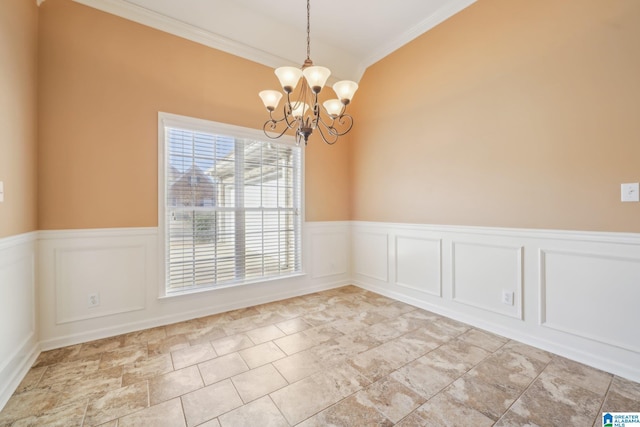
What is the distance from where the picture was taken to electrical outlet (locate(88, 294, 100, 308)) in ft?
8.18

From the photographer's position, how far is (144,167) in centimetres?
272

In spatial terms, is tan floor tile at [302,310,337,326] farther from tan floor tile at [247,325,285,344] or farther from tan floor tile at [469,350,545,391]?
tan floor tile at [469,350,545,391]

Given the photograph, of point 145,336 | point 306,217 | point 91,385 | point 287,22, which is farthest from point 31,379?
point 287,22

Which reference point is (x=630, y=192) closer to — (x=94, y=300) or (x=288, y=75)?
(x=288, y=75)

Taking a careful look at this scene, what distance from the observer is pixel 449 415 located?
157 cm

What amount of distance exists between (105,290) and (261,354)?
161 cm

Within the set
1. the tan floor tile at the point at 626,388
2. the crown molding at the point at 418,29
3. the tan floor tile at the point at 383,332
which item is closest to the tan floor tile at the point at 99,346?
the tan floor tile at the point at 383,332

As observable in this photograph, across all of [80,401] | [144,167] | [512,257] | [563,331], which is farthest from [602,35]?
[80,401]

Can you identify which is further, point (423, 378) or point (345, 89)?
point (345, 89)

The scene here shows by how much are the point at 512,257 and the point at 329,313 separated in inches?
75.0

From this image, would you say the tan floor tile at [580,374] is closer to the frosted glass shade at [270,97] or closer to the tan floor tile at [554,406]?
the tan floor tile at [554,406]

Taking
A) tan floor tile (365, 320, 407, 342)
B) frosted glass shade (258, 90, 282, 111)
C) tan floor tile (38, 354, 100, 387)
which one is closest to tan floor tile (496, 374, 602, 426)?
tan floor tile (365, 320, 407, 342)

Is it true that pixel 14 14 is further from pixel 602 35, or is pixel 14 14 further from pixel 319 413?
pixel 602 35

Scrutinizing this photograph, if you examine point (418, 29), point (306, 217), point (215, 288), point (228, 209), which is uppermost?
point (418, 29)
